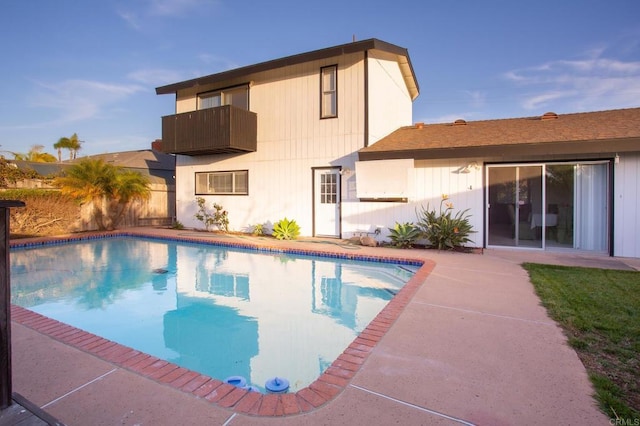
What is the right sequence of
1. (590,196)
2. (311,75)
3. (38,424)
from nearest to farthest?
(38,424) < (590,196) < (311,75)

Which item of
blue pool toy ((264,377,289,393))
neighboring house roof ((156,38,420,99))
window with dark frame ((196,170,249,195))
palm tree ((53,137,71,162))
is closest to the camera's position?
blue pool toy ((264,377,289,393))

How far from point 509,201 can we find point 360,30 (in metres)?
7.69

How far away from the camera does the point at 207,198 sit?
1485 centimetres

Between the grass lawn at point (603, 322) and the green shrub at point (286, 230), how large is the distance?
23.5 feet

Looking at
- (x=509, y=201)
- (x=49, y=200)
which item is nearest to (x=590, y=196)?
(x=509, y=201)

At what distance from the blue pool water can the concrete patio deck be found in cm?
98

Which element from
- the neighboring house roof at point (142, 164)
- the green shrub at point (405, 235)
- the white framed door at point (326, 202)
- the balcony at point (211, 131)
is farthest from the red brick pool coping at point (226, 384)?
the neighboring house roof at point (142, 164)

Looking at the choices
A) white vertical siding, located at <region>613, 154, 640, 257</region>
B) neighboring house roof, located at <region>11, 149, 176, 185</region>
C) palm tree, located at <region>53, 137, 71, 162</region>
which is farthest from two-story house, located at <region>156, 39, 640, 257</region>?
palm tree, located at <region>53, 137, 71, 162</region>

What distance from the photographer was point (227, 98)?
14.2 m

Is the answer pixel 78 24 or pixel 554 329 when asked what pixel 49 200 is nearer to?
pixel 78 24

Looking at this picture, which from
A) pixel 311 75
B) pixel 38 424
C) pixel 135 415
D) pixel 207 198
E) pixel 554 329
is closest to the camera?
pixel 38 424

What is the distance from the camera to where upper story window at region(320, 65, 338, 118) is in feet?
38.6

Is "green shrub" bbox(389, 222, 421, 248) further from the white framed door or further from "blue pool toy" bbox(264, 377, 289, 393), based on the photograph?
"blue pool toy" bbox(264, 377, 289, 393)

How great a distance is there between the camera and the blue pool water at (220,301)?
4.18m
